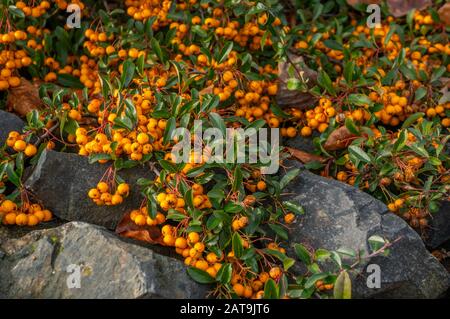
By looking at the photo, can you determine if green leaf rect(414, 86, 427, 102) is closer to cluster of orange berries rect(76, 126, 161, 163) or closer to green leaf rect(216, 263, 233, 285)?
cluster of orange berries rect(76, 126, 161, 163)

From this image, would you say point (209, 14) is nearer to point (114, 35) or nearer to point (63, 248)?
point (114, 35)

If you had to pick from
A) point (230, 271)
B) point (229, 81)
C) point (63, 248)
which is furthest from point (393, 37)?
point (63, 248)

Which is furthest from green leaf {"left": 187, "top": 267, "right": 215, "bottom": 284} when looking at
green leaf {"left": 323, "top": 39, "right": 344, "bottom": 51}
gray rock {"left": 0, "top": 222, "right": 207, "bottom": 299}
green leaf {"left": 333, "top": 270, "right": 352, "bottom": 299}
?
green leaf {"left": 323, "top": 39, "right": 344, "bottom": 51}

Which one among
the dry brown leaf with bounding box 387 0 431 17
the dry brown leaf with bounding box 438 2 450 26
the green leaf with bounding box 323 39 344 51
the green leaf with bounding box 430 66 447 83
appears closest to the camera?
the green leaf with bounding box 430 66 447 83

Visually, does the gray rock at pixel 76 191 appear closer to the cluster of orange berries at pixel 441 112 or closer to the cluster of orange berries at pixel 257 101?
the cluster of orange berries at pixel 257 101

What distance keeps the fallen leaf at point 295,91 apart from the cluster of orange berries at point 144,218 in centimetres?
136

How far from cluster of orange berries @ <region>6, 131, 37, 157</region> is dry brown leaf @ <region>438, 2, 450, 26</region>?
3.00m

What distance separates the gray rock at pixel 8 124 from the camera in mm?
3855

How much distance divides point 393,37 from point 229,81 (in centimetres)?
139

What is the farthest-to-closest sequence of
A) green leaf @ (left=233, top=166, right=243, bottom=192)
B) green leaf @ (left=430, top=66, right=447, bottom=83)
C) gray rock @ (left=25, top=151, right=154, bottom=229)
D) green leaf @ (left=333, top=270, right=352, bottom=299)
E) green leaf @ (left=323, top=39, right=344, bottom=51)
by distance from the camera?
green leaf @ (left=323, top=39, right=344, bottom=51) < green leaf @ (left=430, top=66, right=447, bottom=83) < gray rock @ (left=25, top=151, right=154, bottom=229) < green leaf @ (left=233, top=166, right=243, bottom=192) < green leaf @ (left=333, top=270, right=352, bottom=299)

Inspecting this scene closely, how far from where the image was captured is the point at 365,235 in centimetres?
333

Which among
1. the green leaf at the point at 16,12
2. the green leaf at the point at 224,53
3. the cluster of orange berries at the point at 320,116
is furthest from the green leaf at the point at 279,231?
the green leaf at the point at 16,12

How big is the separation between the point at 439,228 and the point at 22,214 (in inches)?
93.0

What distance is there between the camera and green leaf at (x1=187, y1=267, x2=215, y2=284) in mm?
3082
